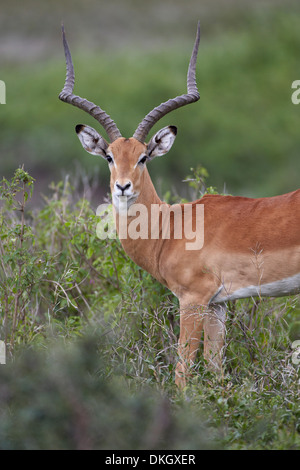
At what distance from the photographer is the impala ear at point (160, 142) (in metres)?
6.61

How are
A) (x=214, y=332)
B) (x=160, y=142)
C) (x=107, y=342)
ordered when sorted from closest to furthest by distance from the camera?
(x=107, y=342)
(x=214, y=332)
(x=160, y=142)

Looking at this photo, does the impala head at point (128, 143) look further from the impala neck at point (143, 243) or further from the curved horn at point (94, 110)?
the impala neck at point (143, 243)

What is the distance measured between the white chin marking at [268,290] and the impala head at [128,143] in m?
1.02

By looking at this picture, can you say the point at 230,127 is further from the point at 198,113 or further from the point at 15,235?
the point at 15,235

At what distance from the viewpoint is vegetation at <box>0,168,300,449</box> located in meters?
4.46

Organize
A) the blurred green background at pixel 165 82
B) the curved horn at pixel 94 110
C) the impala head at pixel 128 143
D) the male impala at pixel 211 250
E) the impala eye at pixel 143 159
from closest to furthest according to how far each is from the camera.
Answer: the male impala at pixel 211 250 → the impala head at pixel 128 143 → the impala eye at pixel 143 159 → the curved horn at pixel 94 110 → the blurred green background at pixel 165 82

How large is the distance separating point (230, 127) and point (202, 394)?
17.8 metres

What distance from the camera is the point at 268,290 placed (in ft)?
19.9

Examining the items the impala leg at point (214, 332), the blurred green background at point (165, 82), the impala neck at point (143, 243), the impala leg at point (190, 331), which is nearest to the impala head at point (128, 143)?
the impala neck at point (143, 243)

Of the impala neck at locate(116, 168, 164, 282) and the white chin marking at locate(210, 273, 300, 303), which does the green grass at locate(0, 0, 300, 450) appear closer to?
the white chin marking at locate(210, 273, 300, 303)

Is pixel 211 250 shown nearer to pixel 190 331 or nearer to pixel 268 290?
pixel 268 290

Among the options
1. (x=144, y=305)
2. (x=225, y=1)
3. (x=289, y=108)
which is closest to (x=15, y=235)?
(x=144, y=305)

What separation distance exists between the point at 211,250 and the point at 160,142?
109 centimetres

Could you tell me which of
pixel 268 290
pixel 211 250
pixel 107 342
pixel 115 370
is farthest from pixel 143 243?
pixel 115 370
